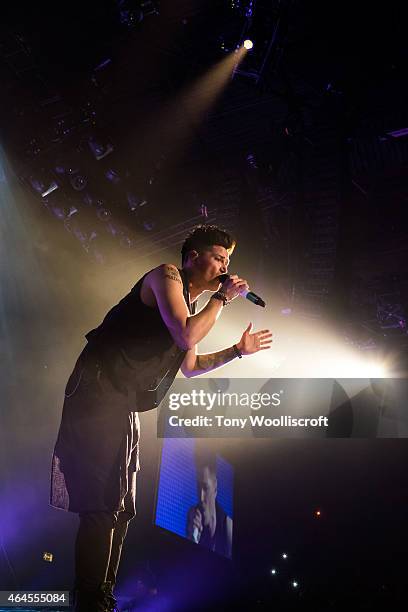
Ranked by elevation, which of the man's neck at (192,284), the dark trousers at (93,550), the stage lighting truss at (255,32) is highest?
the stage lighting truss at (255,32)

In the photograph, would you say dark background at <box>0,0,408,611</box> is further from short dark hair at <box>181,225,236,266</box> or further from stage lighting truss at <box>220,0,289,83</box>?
→ short dark hair at <box>181,225,236,266</box>

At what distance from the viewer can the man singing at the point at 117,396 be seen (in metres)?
1.88

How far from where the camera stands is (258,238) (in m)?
6.53

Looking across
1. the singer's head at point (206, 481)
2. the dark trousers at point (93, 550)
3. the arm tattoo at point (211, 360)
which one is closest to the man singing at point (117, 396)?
the dark trousers at point (93, 550)

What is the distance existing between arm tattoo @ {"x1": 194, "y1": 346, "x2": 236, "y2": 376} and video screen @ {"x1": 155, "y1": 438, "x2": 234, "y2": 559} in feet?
17.0

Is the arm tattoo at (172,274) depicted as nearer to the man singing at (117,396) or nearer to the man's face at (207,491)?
the man singing at (117,396)

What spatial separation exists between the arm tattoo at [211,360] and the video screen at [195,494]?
5.18 m

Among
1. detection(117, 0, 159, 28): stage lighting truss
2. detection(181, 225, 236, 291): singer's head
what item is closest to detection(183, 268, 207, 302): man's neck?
detection(181, 225, 236, 291): singer's head

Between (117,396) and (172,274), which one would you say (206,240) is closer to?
(172,274)

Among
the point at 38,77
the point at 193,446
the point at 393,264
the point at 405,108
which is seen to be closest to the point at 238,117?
the point at 405,108

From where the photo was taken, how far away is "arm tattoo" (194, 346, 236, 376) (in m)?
2.48

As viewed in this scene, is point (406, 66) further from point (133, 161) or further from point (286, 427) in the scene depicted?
point (286, 427)

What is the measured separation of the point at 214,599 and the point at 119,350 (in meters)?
11.0

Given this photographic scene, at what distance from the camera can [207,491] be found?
8.77m
